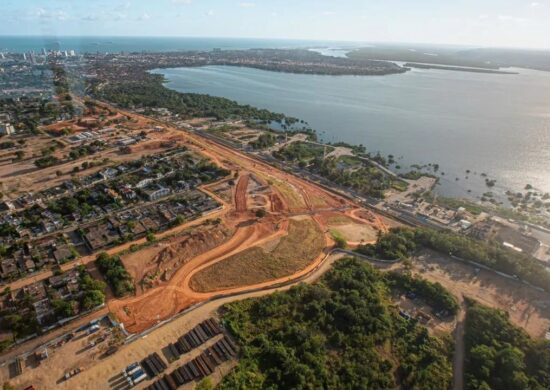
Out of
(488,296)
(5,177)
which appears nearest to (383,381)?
(488,296)

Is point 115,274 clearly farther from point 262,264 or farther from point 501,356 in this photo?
point 501,356

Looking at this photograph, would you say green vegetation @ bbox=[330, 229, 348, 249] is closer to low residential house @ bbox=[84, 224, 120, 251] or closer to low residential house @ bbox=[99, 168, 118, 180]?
low residential house @ bbox=[84, 224, 120, 251]

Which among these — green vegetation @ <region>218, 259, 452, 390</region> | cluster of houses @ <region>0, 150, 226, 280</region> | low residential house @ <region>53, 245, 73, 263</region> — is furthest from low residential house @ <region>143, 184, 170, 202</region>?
green vegetation @ <region>218, 259, 452, 390</region>

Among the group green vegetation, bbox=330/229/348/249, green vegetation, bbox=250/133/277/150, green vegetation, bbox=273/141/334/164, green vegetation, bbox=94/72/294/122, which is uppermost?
green vegetation, bbox=94/72/294/122

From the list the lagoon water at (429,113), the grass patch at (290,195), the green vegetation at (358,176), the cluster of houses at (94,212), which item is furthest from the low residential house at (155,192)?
the lagoon water at (429,113)

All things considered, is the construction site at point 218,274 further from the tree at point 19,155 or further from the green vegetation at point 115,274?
the tree at point 19,155

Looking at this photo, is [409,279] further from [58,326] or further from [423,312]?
[58,326]
